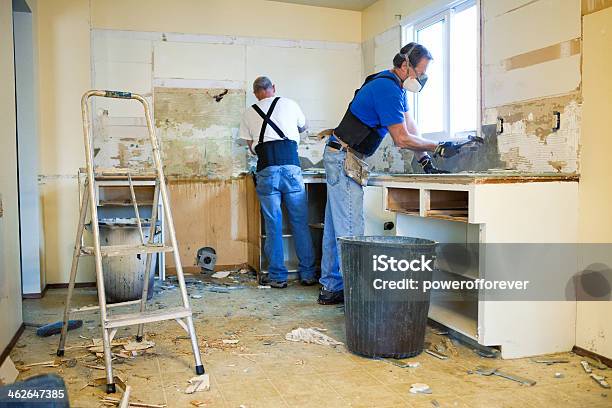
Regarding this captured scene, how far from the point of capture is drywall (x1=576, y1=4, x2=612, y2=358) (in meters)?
2.77

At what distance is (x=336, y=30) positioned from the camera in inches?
222

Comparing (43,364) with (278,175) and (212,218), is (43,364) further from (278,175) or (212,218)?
(212,218)

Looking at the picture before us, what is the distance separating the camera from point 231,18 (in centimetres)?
533

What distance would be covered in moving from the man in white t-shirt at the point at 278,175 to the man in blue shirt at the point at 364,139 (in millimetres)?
728

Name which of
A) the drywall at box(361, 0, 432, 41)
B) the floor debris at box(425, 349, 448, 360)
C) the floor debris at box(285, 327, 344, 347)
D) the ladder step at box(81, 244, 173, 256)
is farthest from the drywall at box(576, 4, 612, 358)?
the ladder step at box(81, 244, 173, 256)

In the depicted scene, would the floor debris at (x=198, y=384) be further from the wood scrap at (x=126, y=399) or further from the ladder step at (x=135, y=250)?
the ladder step at (x=135, y=250)

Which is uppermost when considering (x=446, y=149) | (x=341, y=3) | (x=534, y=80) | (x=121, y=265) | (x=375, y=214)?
(x=341, y=3)

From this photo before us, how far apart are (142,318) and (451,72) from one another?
9.75 ft

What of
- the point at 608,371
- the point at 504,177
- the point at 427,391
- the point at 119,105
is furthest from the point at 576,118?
the point at 119,105

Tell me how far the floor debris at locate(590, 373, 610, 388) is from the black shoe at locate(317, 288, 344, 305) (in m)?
1.80

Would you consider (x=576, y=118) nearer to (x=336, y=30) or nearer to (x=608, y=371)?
(x=608, y=371)

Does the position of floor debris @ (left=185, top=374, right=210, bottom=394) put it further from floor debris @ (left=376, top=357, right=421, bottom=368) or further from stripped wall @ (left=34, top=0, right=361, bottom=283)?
stripped wall @ (left=34, top=0, right=361, bottom=283)

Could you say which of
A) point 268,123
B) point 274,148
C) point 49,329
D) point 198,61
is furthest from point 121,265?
point 198,61

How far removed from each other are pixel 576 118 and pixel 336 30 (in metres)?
3.18
